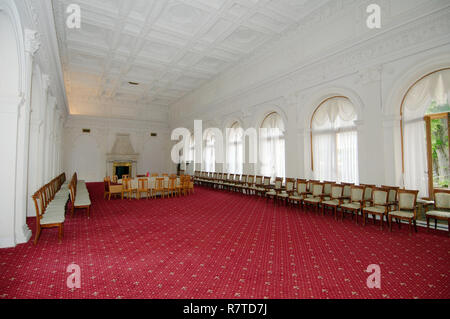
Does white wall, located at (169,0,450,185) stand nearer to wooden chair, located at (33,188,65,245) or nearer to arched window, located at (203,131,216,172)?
arched window, located at (203,131,216,172)

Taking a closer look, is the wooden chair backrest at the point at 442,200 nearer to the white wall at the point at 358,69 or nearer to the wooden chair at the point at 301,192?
the white wall at the point at 358,69

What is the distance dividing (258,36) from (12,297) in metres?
9.36

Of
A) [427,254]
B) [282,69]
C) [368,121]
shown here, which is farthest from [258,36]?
[427,254]

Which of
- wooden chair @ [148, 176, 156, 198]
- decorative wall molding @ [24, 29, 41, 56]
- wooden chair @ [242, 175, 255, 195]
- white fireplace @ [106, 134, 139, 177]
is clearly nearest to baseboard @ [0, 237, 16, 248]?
decorative wall molding @ [24, 29, 41, 56]

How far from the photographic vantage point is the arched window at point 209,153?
14.2 m

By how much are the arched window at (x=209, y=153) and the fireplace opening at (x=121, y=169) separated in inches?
263

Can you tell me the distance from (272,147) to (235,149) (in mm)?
2775

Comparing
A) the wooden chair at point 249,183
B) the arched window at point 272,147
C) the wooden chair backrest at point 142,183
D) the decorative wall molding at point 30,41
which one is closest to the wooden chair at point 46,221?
the decorative wall molding at point 30,41

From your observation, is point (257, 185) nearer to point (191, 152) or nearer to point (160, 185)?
point (160, 185)

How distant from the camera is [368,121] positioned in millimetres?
6188

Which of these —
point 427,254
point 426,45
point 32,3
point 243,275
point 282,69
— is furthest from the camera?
point 282,69

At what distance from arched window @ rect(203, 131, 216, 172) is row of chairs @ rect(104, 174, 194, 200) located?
4.65 m
